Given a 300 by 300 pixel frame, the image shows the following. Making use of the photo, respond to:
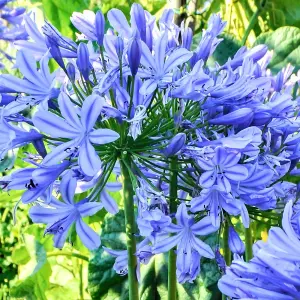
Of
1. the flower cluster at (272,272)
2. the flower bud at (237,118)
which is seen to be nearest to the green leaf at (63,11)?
the flower bud at (237,118)

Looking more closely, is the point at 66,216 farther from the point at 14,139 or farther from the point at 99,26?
the point at 99,26

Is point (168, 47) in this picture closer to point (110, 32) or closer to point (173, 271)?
point (110, 32)

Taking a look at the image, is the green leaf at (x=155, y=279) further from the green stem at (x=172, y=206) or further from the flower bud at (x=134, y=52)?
the flower bud at (x=134, y=52)

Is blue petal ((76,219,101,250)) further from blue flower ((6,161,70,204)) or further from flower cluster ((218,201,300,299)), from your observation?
flower cluster ((218,201,300,299))

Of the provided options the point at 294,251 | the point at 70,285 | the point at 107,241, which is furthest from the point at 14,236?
the point at 294,251

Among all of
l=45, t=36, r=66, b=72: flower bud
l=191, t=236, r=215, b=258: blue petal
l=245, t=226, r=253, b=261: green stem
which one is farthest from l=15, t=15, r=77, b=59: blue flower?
l=245, t=226, r=253, b=261: green stem
